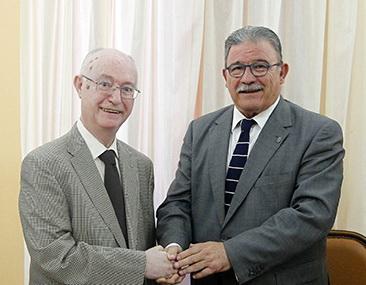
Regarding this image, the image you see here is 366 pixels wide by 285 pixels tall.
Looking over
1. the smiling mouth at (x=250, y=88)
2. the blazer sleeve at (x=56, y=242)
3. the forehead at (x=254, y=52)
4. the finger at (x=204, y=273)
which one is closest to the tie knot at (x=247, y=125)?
the smiling mouth at (x=250, y=88)

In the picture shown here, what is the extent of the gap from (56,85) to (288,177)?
1.15m

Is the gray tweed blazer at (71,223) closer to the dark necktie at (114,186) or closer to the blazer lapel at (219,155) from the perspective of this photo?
the dark necktie at (114,186)

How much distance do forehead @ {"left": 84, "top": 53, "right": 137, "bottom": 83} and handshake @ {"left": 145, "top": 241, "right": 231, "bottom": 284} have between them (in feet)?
1.97

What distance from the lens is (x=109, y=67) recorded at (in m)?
1.71

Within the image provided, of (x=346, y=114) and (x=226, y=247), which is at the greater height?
(x=346, y=114)

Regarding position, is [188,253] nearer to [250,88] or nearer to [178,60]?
[250,88]

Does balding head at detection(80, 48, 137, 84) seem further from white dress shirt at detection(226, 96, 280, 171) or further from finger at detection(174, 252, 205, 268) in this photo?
finger at detection(174, 252, 205, 268)

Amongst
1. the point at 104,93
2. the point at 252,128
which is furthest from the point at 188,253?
the point at 104,93

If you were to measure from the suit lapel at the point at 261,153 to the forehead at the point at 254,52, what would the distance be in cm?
22

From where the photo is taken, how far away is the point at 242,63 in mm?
1835

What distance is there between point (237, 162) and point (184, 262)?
40 cm

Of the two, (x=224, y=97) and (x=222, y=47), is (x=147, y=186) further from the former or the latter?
(x=222, y=47)

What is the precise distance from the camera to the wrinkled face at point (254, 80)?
5.98 ft

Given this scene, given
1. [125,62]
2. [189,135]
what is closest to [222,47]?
[189,135]
